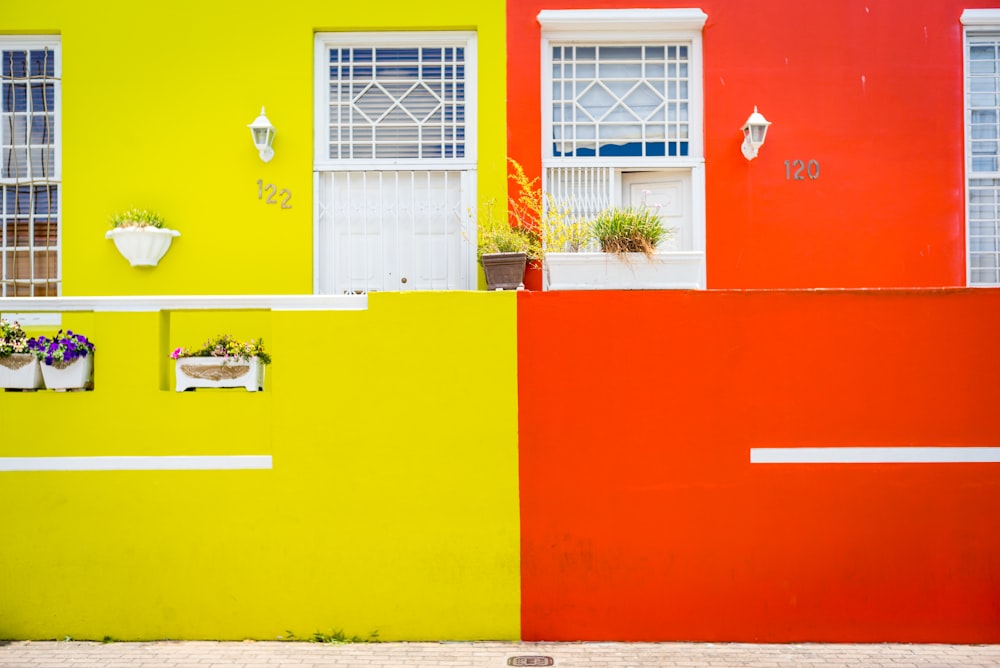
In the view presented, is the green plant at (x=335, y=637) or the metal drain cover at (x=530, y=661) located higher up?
the green plant at (x=335, y=637)

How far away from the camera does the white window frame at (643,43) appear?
23.8 feet

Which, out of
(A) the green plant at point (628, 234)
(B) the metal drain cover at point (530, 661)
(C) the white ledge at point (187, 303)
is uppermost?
(A) the green plant at point (628, 234)

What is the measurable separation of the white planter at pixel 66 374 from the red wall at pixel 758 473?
10.2 feet

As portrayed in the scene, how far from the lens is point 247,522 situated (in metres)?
5.77

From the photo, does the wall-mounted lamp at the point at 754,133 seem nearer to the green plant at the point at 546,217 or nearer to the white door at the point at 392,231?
the green plant at the point at 546,217

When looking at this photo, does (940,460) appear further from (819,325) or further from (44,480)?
(44,480)

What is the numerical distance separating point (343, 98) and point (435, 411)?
327 cm

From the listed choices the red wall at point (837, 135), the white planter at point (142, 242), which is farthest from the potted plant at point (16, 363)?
the red wall at point (837, 135)

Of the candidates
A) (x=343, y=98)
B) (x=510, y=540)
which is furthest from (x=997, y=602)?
(x=343, y=98)

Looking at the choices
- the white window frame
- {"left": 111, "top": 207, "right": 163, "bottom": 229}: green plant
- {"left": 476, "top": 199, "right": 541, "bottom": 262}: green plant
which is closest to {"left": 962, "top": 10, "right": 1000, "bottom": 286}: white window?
the white window frame

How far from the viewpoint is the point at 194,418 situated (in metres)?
5.79

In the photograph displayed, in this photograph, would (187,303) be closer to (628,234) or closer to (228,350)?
(228,350)

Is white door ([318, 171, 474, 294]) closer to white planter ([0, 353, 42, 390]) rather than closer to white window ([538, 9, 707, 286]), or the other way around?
white window ([538, 9, 707, 286])

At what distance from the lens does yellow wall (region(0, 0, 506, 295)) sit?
23.9ft
